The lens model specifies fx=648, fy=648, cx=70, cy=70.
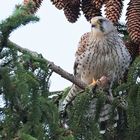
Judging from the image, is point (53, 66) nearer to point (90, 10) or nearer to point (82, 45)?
point (90, 10)

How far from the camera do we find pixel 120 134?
431cm

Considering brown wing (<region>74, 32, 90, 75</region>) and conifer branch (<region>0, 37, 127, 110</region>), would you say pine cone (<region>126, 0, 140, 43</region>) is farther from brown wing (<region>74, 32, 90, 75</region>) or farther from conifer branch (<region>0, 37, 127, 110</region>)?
brown wing (<region>74, 32, 90, 75</region>)

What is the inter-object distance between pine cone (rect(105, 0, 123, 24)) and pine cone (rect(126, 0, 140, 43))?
7 cm

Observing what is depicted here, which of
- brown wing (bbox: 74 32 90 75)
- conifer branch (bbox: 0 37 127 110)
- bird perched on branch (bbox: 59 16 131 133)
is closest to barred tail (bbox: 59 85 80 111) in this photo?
conifer branch (bbox: 0 37 127 110)

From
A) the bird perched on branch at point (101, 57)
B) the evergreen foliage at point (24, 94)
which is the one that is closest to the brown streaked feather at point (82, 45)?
the bird perched on branch at point (101, 57)

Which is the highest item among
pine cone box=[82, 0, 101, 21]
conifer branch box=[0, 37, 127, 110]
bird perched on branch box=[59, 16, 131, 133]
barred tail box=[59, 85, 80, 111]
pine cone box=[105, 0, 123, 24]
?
bird perched on branch box=[59, 16, 131, 133]

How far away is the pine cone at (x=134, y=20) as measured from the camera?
169 inches

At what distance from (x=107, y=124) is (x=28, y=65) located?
1.22m

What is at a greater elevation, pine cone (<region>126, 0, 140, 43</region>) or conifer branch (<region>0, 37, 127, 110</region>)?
pine cone (<region>126, 0, 140, 43</region>)

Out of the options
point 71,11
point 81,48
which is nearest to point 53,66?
point 71,11

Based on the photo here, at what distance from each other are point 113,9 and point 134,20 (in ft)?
0.54

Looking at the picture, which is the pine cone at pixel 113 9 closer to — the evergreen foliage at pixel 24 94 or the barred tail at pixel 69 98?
the barred tail at pixel 69 98

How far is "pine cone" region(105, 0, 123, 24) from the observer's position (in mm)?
4373

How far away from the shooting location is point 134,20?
4.30 m
